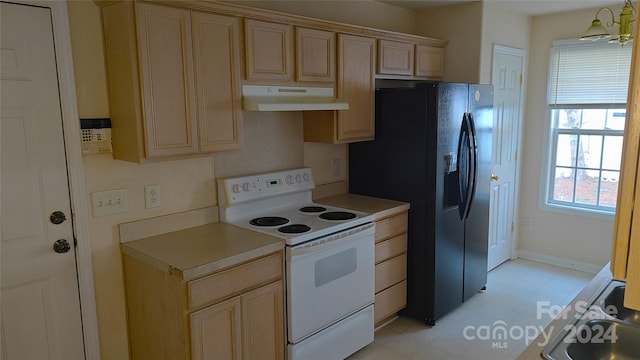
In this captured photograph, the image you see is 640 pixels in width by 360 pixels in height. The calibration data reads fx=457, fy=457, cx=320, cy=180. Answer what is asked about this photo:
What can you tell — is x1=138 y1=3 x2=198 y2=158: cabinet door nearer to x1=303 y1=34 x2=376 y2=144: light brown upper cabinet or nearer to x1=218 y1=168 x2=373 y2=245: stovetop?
x1=218 y1=168 x2=373 y2=245: stovetop

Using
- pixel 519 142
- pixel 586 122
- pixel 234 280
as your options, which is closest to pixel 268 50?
pixel 234 280

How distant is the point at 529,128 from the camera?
462 cm

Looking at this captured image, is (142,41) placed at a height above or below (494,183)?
above

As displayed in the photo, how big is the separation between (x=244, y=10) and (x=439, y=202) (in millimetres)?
1836

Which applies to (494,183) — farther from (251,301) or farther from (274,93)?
(251,301)

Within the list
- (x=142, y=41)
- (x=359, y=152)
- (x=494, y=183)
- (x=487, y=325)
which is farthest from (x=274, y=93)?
(x=494, y=183)

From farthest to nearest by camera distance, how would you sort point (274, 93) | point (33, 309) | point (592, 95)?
point (592, 95) < point (274, 93) < point (33, 309)

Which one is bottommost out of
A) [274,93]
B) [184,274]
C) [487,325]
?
[487,325]

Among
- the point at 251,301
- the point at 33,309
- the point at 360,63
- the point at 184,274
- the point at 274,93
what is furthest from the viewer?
the point at 360,63

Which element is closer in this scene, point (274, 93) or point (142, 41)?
point (142, 41)

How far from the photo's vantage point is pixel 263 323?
94.0 inches

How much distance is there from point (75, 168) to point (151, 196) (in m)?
0.41

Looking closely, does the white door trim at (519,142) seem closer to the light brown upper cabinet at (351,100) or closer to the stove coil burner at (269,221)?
the light brown upper cabinet at (351,100)

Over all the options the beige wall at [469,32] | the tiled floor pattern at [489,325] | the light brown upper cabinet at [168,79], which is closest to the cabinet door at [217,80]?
the light brown upper cabinet at [168,79]
